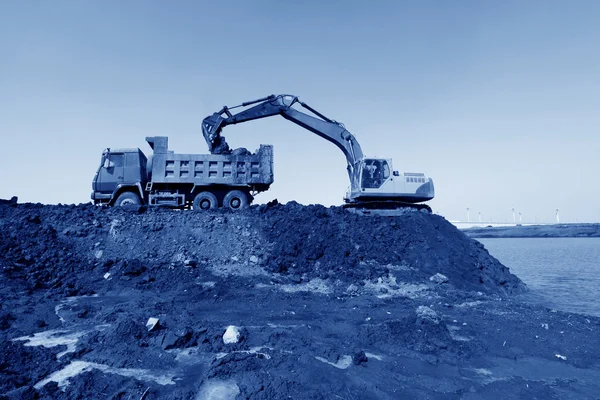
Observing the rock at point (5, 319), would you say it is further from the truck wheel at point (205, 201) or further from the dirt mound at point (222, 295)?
the truck wheel at point (205, 201)

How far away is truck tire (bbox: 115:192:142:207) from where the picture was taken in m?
14.4

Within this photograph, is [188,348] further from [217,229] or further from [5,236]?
[5,236]

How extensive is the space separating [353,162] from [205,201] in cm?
695

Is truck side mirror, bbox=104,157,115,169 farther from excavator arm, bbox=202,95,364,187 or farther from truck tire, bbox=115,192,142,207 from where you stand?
excavator arm, bbox=202,95,364,187

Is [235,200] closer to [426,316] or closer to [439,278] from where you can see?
[439,278]

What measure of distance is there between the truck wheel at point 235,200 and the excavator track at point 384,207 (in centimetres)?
443

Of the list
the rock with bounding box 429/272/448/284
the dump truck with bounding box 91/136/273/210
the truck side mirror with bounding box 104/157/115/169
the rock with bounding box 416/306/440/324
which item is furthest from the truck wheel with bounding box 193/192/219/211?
the rock with bounding box 416/306/440/324

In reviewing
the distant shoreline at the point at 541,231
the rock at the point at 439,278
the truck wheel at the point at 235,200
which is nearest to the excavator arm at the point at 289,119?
the truck wheel at the point at 235,200

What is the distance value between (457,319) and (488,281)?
559cm

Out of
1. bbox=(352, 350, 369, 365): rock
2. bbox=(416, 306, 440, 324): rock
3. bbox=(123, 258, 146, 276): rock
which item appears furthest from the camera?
bbox=(123, 258, 146, 276): rock

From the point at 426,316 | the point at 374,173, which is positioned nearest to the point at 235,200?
the point at 374,173

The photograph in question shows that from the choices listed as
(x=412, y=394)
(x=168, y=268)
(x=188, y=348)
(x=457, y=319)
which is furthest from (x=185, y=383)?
(x=168, y=268)

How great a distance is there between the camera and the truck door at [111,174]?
48.1ft

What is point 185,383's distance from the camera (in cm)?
452
